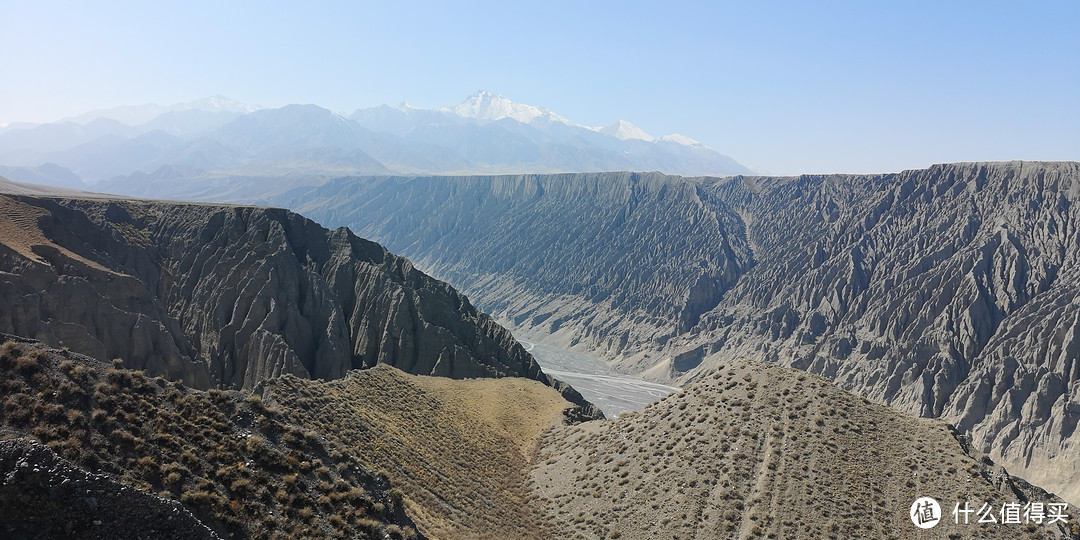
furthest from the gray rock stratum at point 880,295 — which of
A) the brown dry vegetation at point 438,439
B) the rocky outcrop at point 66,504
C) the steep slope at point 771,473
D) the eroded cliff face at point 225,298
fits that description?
the rocky outcrop at point 66,504

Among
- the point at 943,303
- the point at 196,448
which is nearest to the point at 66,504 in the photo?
the point at 196,448

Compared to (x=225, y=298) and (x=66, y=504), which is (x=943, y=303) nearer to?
(x=225, y=298)

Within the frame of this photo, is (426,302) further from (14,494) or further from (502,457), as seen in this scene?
(14,494)

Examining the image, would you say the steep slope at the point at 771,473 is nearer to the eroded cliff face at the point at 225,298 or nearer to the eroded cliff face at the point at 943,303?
the eroded cliff face at the point at 225,298

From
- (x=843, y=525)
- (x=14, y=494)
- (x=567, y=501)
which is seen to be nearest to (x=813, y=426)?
(x=843, y=525)

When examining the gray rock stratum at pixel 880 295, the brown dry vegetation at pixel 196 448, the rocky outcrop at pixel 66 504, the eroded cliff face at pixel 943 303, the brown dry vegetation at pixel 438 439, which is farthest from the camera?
the gray rock stratum at pixel 880 295
